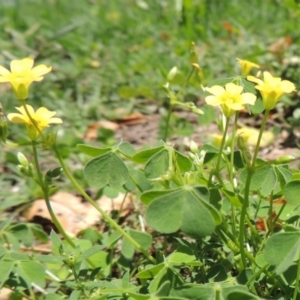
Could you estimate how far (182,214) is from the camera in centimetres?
111

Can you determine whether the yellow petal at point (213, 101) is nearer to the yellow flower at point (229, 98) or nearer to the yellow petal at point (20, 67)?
the yellow flower at point (229, 98)

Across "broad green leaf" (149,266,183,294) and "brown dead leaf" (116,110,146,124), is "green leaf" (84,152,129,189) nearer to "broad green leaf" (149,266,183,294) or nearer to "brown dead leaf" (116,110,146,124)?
"broad green leaf" (149,266,183,294)

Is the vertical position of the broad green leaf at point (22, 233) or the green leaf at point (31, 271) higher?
the green leaf at point (31, 271)

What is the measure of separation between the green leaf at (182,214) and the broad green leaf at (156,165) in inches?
6.9

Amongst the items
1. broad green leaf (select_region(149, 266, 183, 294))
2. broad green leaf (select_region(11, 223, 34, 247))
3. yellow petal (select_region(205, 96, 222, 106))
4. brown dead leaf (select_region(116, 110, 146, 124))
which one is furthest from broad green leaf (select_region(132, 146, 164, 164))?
brown dead leaf (select_region(116, 110, 146, 124))

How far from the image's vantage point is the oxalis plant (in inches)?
44.5

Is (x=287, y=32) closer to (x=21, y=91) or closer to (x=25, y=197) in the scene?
(x=25, y=197)

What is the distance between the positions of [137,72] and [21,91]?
207 cm

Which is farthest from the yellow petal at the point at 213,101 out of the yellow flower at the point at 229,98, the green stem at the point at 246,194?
the green stem at the point at 246,194

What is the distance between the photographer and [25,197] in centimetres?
227

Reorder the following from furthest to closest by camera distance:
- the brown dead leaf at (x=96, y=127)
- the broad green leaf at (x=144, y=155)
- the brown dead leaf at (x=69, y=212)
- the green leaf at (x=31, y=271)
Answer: the brown dead leaf at (x=96, y=127), the brown dead leaf at (x=69, y=212), the green leaf at (x=31, y=271), the broad green leaf at (x=144, y=155)

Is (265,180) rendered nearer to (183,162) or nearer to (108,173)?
(183,162)

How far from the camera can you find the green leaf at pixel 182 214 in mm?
1102

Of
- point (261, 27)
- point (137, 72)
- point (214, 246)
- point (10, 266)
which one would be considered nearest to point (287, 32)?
point (261, 27)
